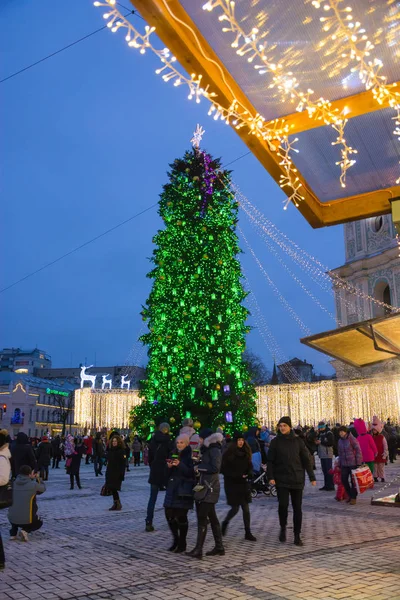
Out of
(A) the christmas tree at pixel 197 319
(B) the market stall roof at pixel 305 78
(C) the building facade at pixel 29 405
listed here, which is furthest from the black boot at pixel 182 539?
(C) the building facade at pixel 29 405

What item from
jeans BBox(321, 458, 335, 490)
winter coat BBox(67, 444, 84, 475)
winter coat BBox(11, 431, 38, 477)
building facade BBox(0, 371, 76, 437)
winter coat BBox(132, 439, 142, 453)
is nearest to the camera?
winter coat BBox(11, 431, 38, 477)

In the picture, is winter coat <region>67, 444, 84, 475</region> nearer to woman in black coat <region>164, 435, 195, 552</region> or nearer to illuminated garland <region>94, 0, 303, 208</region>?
woman in black coat <region>164, 435, 195, 552</region>

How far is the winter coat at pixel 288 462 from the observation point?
757cm

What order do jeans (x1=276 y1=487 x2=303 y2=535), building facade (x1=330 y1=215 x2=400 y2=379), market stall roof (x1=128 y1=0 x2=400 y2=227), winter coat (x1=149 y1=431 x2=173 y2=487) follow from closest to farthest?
market stall roof (x1=128 y1=0 x2=400 y2=227), jeans (x1=276 y1=487 x2=303 y2=535), winter coat (x1=149 y1=431 x2=173 y2=487), building facade (x1=330 y1=215 x2=400 y2=379)

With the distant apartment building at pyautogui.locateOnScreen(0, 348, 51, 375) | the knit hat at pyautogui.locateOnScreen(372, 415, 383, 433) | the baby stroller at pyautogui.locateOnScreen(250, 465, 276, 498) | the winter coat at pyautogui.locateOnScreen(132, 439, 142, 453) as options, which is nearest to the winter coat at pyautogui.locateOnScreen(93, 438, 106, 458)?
the winter coat at pyautogui.locateOnScreen(132, 439, 142, 453)

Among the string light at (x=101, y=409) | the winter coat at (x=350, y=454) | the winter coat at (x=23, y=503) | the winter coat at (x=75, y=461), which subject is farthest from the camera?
the string light at (x=101, y=409)

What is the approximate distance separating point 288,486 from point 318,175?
14.3 feet

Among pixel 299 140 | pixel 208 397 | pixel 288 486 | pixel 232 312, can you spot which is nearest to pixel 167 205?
pixel 232 312

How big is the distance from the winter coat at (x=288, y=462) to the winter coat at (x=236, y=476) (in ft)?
1.42

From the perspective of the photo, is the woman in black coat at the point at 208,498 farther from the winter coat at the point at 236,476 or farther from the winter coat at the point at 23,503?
the winter coat at the point at 23,503

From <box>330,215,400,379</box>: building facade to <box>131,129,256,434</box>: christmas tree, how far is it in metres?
13.2

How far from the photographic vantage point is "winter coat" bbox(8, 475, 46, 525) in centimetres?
789

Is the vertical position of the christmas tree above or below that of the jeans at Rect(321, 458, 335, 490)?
above

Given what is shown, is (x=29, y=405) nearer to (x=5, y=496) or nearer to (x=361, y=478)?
(x=361, y=478)
